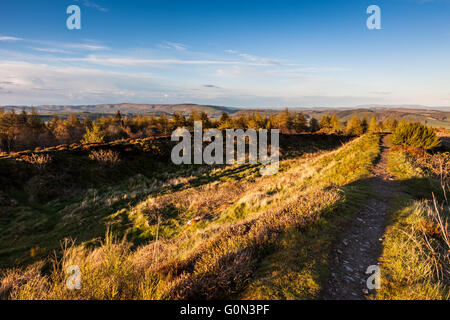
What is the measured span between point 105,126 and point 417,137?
74.8 m

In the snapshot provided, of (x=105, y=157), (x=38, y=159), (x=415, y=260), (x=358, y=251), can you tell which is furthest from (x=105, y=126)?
(x=415, y=260)

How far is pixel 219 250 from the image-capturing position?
4.28 meters

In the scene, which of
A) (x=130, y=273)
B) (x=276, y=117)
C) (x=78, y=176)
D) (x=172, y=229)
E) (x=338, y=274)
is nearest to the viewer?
(x=130, y=273)

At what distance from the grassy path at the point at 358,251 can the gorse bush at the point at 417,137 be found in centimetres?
1891

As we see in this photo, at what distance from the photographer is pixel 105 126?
2542 inches

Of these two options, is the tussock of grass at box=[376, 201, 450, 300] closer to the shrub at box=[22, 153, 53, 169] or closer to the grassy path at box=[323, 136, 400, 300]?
the grassy path at box=[323, 136, 400, 300]

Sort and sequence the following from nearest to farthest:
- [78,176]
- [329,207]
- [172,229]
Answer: [329,207], [172,229], [78,176]

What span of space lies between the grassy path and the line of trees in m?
48.3

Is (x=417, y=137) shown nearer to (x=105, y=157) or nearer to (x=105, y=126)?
(x=105, y=157)

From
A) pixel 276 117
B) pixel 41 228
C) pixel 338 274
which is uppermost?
pixel 276 117

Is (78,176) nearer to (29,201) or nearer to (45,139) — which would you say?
(29,201)

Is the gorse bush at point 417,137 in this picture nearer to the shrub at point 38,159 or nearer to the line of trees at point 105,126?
the line of trees at point 105,126
